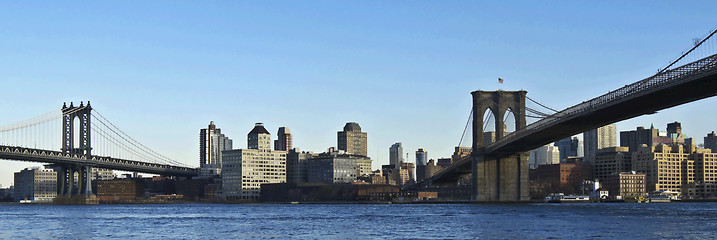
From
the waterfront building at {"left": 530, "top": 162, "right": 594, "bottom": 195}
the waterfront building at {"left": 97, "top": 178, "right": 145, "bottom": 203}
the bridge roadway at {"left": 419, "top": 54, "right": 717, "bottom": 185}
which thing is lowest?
the waterfront building at {"left": 97, "top": 178, "right": 145, "bottom": 203}

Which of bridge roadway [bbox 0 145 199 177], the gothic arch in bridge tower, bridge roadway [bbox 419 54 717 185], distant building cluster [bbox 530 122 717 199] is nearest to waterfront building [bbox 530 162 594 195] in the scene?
distant building cluster [bbox 530 122 717 199]

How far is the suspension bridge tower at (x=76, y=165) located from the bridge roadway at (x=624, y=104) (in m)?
51.8

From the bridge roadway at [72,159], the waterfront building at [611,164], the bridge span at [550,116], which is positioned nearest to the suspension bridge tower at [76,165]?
the bridge roadway at [72,159]

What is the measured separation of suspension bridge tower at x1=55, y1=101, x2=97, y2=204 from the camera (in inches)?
4673

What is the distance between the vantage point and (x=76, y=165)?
4631 inches

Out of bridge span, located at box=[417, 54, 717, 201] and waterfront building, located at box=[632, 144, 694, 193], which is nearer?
bridge span, located at box=[417, 54, 717, 201]

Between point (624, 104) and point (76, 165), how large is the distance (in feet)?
247

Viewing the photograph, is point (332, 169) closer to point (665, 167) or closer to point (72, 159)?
point (665, 167)

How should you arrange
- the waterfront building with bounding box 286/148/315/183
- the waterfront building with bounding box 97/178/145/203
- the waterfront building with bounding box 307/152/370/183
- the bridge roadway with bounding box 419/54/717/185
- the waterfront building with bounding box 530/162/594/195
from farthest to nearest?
1. the waterfront building with bounding box 286/148/315/183
2. the waterfront building with bounding box 307/152/370/183
3. the waterfront building with bounding box 97/178/145/203
4. the waterfront building with bounding box 530/162/594/195
5. the bridge roadway with bounding box 419/54/717/185

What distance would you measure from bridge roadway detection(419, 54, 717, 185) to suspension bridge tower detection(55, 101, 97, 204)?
5183cm

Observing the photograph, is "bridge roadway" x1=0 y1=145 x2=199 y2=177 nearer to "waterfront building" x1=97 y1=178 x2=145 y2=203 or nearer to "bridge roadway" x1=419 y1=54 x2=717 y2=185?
"waterfront building" x1=97 y1=178 x2=145 y2=203

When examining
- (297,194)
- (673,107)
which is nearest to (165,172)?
(297,194)

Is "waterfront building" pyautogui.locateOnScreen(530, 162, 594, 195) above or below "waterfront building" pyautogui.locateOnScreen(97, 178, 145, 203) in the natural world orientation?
above

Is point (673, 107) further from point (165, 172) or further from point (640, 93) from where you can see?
point (165, 172)
